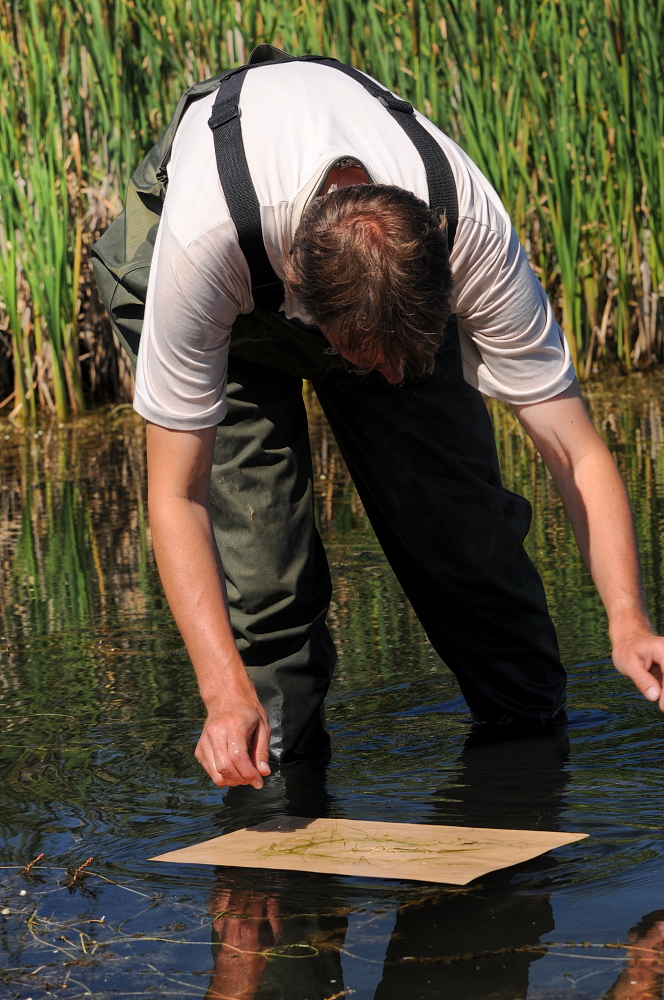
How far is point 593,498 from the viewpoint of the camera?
205cm

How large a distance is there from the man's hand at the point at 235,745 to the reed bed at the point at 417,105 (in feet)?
14.6

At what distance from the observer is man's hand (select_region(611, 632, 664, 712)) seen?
6.10 ft

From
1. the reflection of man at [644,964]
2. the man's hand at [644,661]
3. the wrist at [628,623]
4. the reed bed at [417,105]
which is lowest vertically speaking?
the reflection of man at [644,964]

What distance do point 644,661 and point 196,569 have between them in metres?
0.66

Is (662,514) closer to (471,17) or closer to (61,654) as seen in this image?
(61,654)

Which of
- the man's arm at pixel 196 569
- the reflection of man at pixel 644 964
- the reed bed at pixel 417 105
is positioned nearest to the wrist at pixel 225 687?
the man's arm at pixel 196 569

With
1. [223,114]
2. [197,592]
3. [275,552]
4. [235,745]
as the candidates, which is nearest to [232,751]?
[235,745]

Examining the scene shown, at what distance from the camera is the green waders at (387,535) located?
2.38m

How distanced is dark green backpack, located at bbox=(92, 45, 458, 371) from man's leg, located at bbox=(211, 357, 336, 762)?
0.27m

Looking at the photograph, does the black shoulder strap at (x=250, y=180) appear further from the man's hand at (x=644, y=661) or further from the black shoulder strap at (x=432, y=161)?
the man's hand at (x=644, y=661)

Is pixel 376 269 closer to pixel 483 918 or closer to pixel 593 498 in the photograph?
pixel 593 498

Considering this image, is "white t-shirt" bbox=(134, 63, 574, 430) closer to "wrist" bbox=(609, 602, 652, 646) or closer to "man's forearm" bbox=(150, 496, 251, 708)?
"man's forearm" bbox=(150, 496, 251, 708)

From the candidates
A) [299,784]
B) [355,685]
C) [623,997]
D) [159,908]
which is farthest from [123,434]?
[623,997]

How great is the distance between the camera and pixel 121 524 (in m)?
4.57
